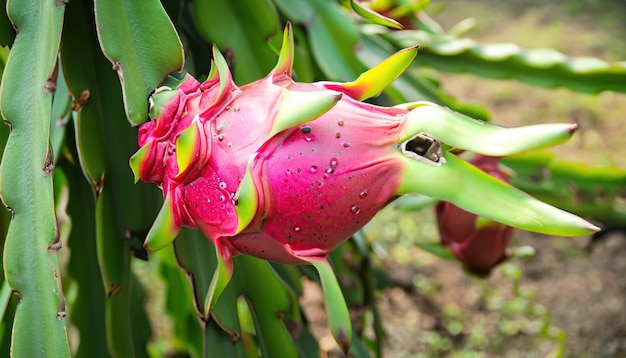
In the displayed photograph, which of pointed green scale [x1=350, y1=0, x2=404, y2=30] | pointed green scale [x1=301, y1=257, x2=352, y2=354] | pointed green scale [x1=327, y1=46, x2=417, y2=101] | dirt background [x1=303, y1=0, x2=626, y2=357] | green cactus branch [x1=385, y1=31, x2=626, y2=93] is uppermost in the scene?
pointed green scale [x1=327, y1=46, x2=417, y2=101]

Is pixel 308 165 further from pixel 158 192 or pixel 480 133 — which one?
pixel 158 192

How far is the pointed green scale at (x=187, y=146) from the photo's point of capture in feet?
1.49

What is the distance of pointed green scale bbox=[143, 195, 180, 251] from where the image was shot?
48cm

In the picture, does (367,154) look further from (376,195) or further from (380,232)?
(380,232)

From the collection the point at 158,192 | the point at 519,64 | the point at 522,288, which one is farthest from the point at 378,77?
the point at 522,288

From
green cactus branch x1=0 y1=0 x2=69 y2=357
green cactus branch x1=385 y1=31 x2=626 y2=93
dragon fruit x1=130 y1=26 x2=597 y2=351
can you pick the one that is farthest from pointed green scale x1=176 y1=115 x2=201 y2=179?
green cactus branch x1=385 y1=31 x2=626 y2=93

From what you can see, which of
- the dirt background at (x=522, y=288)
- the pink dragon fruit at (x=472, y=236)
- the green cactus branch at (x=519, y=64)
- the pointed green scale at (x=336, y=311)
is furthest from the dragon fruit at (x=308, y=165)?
the dirt background at (x=522, y=288)

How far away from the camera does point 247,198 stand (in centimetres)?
43

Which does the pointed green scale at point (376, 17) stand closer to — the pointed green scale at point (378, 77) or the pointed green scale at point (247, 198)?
the pointed green scale at point (378, 77)

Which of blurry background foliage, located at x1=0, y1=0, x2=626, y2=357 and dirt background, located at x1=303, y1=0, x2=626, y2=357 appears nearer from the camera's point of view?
blurry background foliage, located at x1=0, y1=0, x2=626, y2=357

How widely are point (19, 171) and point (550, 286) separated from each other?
160 centimetres

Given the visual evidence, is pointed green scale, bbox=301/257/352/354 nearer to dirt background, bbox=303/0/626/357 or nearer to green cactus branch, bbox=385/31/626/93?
green cactus branch, bbox=385/31/626/93

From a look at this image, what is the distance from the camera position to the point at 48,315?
48 cm

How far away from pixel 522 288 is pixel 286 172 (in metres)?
1.53
